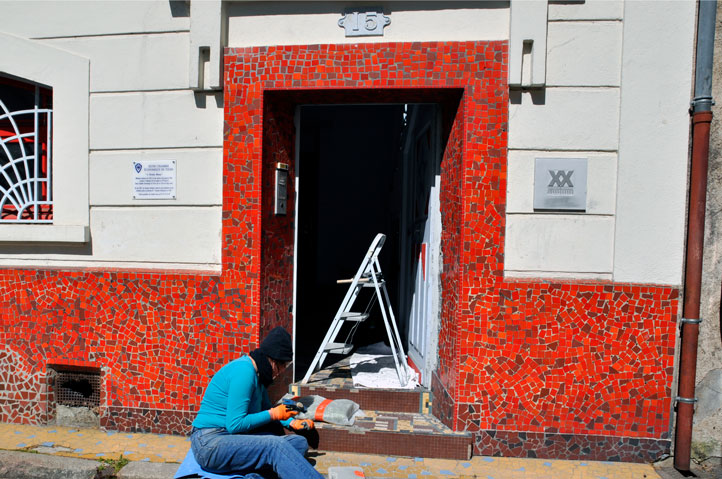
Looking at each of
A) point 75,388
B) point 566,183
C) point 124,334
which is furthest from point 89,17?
point 566,183

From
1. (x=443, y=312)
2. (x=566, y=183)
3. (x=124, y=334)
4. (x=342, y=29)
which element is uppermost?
(x=342, y=29)

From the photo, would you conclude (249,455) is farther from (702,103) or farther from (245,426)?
(702,103)

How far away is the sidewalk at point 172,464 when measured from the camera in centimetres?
407

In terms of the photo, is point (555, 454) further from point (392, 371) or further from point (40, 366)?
point (40, 366)

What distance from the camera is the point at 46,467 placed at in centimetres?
413

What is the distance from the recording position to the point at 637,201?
14.1ft

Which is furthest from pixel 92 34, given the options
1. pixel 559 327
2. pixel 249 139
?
pixel 559 327

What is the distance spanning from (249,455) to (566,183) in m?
3.25

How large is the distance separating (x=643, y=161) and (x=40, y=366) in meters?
5.74

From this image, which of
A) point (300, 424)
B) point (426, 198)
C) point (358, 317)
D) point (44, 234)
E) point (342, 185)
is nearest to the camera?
point (300, 424)

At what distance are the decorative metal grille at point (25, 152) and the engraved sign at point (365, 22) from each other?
9.94ft

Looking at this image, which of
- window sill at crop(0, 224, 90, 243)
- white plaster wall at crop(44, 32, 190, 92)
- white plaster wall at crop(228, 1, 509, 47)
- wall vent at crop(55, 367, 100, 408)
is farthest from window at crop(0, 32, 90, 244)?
white plaster wall at crop(228, 1, 509, 47)

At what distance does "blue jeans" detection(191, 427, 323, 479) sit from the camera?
137 inches

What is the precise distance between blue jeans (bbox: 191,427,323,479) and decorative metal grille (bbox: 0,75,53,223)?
9.57 feet
